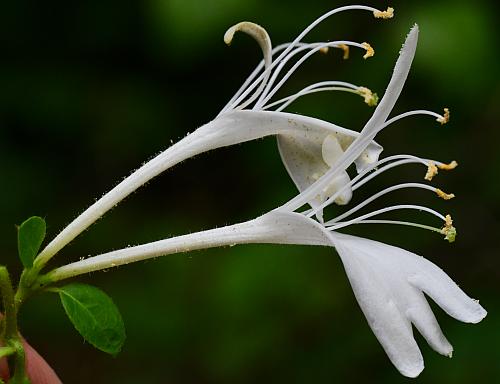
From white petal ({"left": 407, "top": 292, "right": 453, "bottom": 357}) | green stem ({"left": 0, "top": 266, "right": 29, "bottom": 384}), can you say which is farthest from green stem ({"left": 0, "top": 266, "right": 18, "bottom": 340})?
white petal ({"left": 407, "top": 292, "right": 453, "bottom": 357})

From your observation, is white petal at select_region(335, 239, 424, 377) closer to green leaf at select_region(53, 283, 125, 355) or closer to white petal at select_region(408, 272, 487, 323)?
white petal at select_region(408, 272, 487, 323)

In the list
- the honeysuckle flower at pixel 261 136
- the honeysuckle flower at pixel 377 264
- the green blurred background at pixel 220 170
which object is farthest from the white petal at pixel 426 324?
the green blurred background at pixel 220 170

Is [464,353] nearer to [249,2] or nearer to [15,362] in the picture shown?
[249,2]

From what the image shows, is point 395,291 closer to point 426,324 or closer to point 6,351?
point 426,324

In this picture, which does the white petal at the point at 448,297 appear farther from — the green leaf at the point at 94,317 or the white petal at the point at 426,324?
the green leaf at the point at 94,317

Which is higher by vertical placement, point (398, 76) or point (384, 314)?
point (398, 76)

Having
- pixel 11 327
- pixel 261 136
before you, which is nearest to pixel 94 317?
pixel 11 327
